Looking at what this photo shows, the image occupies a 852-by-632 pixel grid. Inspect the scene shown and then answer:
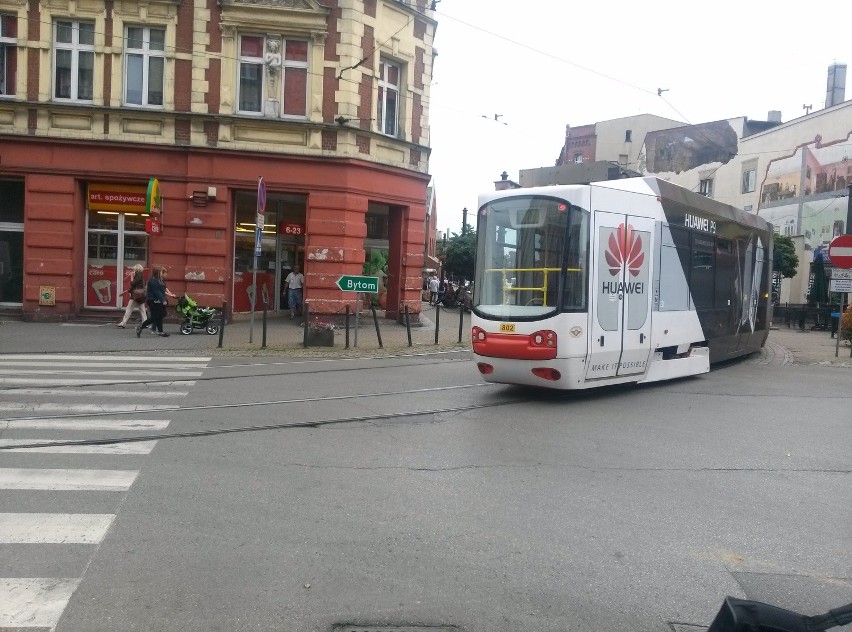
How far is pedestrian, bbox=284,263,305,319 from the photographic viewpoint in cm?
2303

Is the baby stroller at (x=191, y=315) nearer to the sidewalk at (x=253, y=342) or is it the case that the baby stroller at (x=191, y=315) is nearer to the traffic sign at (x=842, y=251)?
the sidewalk at (x=253, y=342)

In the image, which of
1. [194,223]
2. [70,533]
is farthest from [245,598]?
[194,223]

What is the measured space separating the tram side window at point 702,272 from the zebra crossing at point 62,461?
832 cm

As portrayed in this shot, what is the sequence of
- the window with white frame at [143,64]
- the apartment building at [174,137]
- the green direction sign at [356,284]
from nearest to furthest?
the green direction sign at [356,284], the apartment building at [174,137], the window with white frame at [143,64]

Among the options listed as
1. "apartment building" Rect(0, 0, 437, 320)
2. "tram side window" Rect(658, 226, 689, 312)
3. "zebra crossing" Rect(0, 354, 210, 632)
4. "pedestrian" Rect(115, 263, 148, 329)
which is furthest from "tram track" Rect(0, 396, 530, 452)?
"apartment building" Rect(0, 0, 437, 320)

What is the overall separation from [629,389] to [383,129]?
1279 cm

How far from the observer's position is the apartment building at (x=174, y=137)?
20953 mm

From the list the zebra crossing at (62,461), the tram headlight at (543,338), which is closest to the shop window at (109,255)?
the zebra crossing at (62,461)

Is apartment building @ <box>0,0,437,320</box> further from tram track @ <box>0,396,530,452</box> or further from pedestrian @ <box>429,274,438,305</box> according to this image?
pedestrian @ <box>429,274,438,305</box>

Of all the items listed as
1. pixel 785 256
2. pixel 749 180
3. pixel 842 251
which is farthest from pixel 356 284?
pixel 749 180

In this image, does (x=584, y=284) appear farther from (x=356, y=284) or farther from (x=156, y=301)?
(x=156, y=301)

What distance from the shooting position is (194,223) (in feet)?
69.7

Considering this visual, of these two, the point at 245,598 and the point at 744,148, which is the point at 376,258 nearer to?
the point at 245,598

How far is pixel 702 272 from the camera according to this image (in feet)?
45.9
